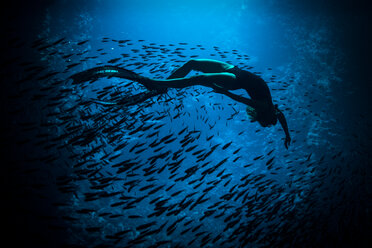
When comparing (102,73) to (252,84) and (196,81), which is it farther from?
(252,84)

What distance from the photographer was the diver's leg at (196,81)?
4.30 metres

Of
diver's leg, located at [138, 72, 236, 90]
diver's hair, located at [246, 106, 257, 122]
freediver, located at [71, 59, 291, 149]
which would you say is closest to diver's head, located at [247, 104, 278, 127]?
freediver, located at [71, 59, 291, 149]

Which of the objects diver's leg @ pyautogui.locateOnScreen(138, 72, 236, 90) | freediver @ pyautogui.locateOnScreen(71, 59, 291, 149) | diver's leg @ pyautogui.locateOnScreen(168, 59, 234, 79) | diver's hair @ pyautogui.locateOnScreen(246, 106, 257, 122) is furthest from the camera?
diver's hair @ pyautogui.locateOnScreen(246, 106, 257, 122)

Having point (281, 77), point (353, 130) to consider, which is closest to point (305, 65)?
point (281, 77)

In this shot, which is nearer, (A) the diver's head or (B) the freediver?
(B) the freediver

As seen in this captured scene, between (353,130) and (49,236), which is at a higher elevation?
(353,130)

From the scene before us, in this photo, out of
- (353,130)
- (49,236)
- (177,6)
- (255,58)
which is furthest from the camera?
(255,58)

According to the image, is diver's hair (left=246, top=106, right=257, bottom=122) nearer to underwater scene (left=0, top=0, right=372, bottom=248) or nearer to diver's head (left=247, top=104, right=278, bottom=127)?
diver's head (left=247, top=104, right=278, bottom=127)

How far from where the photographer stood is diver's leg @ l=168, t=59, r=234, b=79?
530cm

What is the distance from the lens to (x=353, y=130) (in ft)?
86.3

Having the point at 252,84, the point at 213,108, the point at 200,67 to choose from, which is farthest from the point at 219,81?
the point at 213,108

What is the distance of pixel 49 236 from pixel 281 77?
Result: 3527 cm

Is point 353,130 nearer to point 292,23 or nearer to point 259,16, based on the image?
point 292,23

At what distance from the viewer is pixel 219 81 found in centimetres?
488
